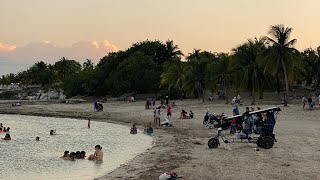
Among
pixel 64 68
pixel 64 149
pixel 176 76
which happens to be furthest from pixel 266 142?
pixel 64 68

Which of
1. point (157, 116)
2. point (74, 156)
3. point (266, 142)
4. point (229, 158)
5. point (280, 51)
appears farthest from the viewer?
point (280, 51)

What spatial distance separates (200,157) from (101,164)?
4932mm

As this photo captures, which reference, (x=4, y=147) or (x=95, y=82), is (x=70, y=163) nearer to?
(x=4, y=147)

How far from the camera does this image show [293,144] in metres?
19.9

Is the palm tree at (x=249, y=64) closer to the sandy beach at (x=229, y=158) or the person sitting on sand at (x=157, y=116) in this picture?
the person sitting on sand at (x=157, y=116)

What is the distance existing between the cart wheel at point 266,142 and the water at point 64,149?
21.6ft

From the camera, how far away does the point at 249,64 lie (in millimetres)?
49031

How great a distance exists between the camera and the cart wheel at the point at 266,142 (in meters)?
18.4

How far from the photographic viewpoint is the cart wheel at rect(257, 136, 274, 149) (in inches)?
725

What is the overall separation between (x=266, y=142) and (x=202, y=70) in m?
37.9

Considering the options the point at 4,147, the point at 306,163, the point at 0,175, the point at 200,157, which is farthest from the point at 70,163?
the point at 306,163

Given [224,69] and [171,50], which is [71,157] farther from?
[171,50]

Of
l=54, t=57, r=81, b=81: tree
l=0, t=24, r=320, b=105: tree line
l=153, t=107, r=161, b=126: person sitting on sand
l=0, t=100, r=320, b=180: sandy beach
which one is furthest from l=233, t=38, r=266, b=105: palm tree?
l=54, t=57, r=81, b=81: tree

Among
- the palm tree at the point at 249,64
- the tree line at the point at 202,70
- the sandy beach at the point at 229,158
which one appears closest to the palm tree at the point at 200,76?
the tree line at the point at 202,70
